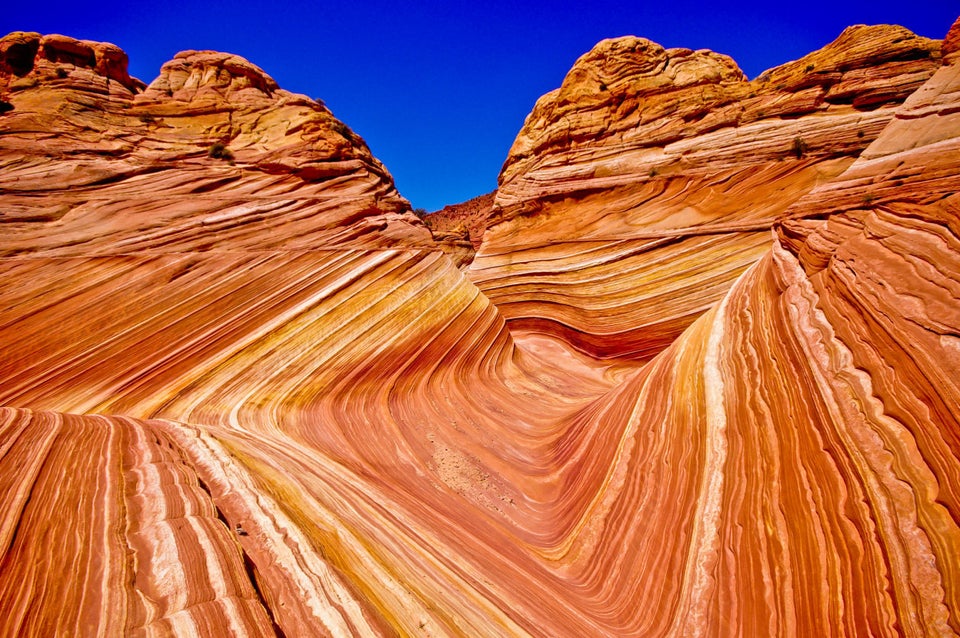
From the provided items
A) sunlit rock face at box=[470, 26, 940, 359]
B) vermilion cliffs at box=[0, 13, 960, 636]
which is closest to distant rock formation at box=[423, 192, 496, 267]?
sunlit rock face at box=[470, 26, 940, 359]

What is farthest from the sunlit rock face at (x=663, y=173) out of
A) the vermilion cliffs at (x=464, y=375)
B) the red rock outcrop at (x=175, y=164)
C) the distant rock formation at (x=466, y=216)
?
the distant rock formation at (x=466, y=216)

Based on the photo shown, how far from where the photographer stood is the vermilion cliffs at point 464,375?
253 cm

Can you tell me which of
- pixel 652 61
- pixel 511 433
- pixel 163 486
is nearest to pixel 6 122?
pixel 163 486

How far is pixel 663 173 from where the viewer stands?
1299cm

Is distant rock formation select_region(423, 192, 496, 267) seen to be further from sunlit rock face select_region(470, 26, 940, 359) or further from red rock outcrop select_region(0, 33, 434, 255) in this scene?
red rock outcrop select_region(0, 33, 434, 255)

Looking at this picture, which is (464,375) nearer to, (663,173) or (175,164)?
(175,164)

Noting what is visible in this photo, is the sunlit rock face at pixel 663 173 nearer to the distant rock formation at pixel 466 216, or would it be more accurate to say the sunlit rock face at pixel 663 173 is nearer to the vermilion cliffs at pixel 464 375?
the vermilion cliffs at pixel 464 375

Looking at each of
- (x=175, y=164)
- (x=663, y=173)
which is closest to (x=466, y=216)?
(x=663, y=173)

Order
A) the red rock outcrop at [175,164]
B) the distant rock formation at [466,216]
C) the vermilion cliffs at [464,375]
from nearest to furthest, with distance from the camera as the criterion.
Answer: the vermilion cliffs at [464,375] < the red rock outcrop at [175,164] < the distant rock formation at [466,216]

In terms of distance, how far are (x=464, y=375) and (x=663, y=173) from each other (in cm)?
883

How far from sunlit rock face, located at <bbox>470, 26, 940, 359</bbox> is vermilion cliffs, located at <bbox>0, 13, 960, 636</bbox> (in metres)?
0.10

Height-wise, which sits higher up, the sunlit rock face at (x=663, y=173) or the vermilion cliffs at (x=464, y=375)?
the sunlit rock face at (x=663, y=173)

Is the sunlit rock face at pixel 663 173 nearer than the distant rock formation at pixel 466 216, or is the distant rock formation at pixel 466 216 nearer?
the sunlit rock face at pixel 663 173

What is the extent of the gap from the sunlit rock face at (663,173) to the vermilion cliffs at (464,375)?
0.10 m
